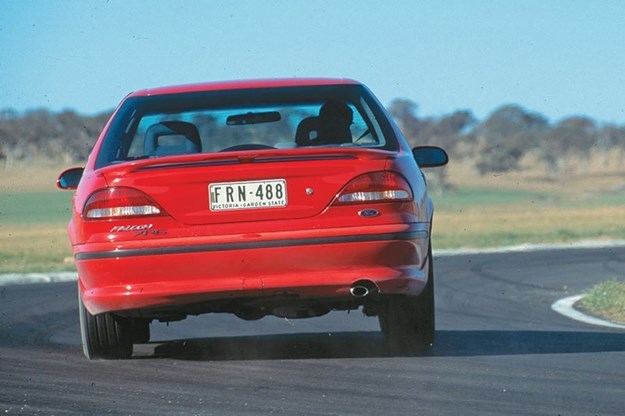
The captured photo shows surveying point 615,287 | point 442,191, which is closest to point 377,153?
point 615,287

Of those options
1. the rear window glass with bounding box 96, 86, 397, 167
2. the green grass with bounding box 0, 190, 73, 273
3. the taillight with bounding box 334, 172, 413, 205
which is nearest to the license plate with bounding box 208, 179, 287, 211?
the taillight with bounding box 334, 172, 413, 205

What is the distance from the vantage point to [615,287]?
47.3 feet

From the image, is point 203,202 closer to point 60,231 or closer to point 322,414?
point 322,414

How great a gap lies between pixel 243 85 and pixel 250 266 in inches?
59.5

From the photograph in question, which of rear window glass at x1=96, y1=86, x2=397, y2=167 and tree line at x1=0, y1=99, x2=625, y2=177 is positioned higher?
rear window glass at x1=96, y1=86, x2=397, y2=167

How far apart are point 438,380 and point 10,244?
39.5m

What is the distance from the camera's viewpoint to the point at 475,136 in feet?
397

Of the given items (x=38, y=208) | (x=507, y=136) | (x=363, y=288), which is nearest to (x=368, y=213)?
(x=363, y=288)

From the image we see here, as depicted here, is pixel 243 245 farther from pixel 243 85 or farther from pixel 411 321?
pixel 243 85

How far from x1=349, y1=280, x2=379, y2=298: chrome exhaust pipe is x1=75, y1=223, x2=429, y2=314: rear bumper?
0.03 metres

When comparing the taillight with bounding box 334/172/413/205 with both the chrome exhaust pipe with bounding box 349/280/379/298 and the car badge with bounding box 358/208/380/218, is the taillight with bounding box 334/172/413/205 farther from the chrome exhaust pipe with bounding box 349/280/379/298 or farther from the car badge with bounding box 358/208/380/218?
the chrome exhaust pipe with bounding box 349/280/379/298

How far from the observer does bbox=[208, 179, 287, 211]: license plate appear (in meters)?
8.06

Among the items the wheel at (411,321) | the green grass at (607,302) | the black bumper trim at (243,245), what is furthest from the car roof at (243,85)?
the green grass at (607,302)

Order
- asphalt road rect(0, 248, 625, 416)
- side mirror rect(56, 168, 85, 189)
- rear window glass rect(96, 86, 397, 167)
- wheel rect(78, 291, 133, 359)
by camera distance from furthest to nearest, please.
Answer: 1. side mirror rect(56, 168, 85, 189)
2. rear window glass rect(96, 86, 397, 167)
3. wheel rect(78, 291, 133, 359)
4. asphalt road rect(0, 248, 625, 416)
